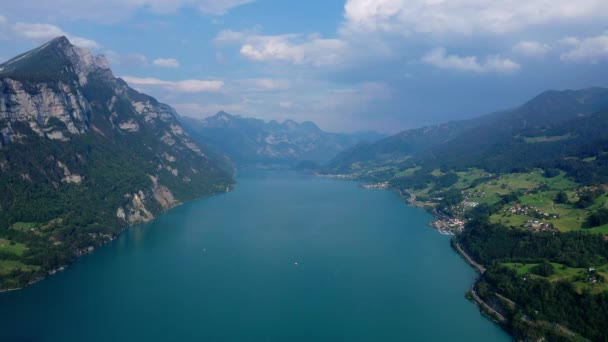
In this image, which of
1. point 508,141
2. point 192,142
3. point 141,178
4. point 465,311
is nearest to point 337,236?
point 465,311

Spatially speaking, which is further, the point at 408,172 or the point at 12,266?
the point at 408,172

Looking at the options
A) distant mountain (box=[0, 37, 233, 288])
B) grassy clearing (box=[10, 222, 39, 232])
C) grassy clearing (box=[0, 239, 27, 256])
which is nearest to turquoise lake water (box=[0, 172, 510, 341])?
distant mountain (box=[0, 37, 233, 288])

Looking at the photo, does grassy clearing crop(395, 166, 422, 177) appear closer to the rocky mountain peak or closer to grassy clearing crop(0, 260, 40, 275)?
the rocky mountain peak

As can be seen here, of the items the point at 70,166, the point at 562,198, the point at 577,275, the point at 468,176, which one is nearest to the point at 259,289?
the point at 577,275

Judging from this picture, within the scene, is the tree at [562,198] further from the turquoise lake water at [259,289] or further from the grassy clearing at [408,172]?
the grassy clearing at [408,172]

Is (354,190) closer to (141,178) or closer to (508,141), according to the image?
(508,141)

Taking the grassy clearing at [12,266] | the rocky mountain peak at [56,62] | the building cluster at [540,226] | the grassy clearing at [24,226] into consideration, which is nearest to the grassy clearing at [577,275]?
the building cluster at [540,226]

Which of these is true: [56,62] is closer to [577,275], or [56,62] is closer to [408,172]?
[408,172]
